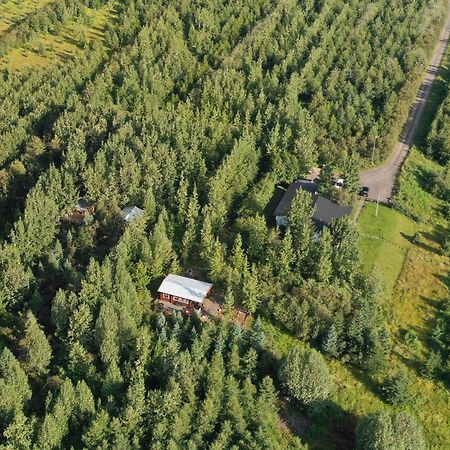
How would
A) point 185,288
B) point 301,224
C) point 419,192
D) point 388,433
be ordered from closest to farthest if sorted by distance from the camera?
1. point 388,433
2. point 185,288
3. point 301,224
4. point 419,192

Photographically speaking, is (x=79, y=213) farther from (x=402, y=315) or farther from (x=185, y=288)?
(x=402, y=315)

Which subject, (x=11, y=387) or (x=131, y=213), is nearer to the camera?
(x=11, y=387)

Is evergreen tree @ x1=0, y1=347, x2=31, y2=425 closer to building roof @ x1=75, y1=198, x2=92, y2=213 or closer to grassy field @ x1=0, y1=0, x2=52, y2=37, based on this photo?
building roof @ x1=75, y1=198, x2=92, y2=213

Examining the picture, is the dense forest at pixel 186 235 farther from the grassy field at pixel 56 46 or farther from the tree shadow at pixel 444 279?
the tree shadow at pixel 444 279

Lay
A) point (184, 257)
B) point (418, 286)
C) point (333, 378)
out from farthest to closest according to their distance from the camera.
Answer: point (418, 286)
point (184, 257)
point (333, 378)

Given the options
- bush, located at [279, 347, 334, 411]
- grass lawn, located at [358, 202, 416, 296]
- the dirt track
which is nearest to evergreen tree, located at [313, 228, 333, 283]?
grass lawn, located at [358, 202, 416, 296]

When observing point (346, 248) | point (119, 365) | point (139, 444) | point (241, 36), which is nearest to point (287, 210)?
point (346, 248)

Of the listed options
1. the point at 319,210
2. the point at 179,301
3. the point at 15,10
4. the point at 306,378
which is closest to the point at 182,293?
the point at 179,301

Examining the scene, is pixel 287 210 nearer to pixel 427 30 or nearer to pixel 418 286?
pixel 418 286
